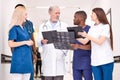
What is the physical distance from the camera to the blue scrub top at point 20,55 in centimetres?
314

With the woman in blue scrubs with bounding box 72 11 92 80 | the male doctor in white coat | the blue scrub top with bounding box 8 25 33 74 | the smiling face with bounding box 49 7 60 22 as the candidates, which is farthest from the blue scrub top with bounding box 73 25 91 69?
the blue scrub top with bounding box 8 25 33 74

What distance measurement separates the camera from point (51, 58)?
11.7 ft

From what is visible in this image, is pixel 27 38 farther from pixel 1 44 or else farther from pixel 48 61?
pixel 1 44

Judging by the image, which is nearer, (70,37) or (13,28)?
(13,28)

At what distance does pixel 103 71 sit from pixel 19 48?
44.7 inches

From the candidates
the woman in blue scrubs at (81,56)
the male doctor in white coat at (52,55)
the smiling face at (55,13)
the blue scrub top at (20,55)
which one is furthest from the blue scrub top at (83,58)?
the blue scrub top at (20,55)

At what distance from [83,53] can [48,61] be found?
54 centimetres

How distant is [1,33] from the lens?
161 inches

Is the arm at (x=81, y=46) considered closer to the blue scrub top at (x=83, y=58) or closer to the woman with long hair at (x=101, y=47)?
the blue scrub top at (x=83, y=58)

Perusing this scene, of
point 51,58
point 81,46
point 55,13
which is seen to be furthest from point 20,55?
point 81,46

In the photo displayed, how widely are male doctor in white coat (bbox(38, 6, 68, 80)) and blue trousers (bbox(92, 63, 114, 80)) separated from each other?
523 millimetres

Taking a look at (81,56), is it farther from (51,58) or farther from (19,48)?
(19,48)

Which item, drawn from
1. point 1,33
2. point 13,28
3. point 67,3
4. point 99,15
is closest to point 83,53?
point 99,15

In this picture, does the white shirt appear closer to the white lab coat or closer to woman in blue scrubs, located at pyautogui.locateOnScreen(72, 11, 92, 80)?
woman in blue scrubs, located at pyautogui.locateOnScreen(72, 11, 92, 80)
